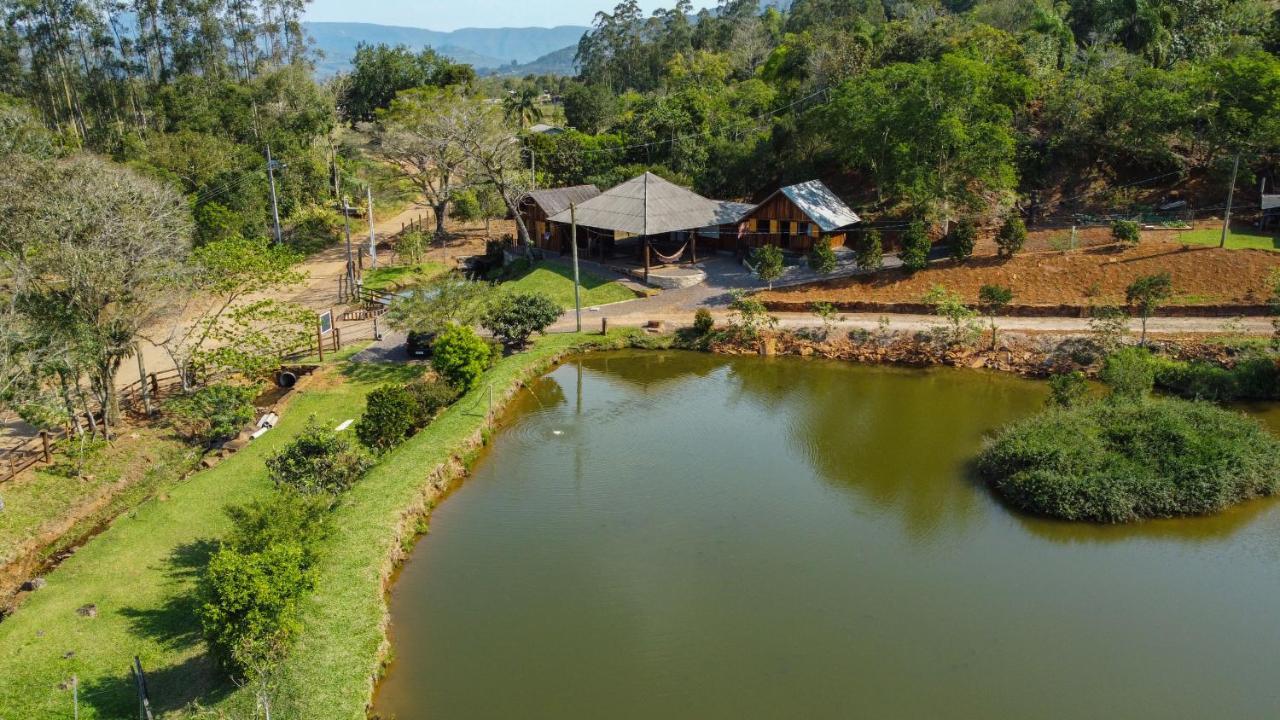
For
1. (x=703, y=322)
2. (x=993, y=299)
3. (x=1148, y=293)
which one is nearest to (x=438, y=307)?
(x=703, y=322)

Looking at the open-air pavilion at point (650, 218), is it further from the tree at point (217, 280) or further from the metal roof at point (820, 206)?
the tree at point (217, 280)

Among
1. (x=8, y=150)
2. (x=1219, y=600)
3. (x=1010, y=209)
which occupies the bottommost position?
(x=1219, y=600)

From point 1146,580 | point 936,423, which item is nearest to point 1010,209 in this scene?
point 936,423

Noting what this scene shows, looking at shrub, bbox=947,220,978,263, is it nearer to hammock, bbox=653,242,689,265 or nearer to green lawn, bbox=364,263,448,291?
hammock, bbox=653,242,689,265

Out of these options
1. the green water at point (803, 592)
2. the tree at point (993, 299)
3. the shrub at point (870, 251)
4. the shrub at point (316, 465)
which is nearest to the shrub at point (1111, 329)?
the tree at point (993, 299)

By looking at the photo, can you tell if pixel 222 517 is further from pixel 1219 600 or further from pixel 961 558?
pixel 1219 600

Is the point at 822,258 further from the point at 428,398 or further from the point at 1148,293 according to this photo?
the point at 428,398
